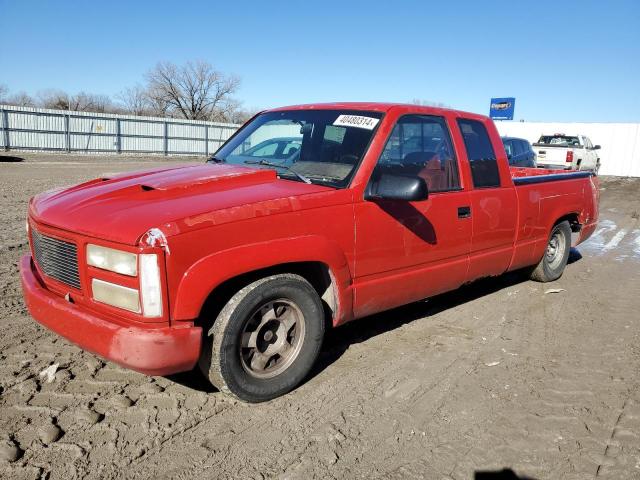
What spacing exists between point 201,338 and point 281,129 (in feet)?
7.16

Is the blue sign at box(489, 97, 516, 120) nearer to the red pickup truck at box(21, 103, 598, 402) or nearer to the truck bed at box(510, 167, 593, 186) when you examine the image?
the truck bed at box(510, 167, 593, 186)

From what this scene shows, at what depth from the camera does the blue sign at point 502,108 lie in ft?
130

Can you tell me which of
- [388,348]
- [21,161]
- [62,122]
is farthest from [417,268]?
[62,122]

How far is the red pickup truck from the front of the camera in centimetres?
275

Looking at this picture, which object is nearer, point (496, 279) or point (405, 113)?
point (405, 113)

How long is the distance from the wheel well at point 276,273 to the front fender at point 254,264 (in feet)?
0.19

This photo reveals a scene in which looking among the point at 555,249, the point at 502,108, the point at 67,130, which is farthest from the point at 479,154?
the point at 502,108

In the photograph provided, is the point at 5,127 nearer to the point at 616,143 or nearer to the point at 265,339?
the point at 265,339

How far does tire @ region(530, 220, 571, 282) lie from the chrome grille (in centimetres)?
496

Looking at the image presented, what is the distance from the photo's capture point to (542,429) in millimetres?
3088

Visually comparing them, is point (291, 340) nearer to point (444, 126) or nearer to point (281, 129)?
point (281, 129)

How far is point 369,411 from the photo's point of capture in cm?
321

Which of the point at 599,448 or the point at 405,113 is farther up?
the point at 405,113

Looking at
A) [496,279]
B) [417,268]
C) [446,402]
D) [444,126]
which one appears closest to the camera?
[446,402]
